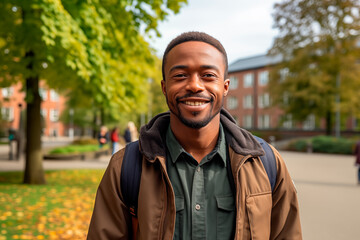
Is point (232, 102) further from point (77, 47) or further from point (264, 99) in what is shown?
point (77, 47)

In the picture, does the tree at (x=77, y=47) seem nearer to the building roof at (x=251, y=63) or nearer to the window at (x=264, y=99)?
the window at (x=264, y=99)

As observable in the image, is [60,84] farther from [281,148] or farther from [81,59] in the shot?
[281,148]

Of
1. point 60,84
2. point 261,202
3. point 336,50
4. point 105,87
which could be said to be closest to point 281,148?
point 336,50

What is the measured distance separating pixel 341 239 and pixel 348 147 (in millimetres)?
23402

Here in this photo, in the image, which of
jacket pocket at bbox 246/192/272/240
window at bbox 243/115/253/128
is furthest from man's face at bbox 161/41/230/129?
window at bbox 243/115/253/128

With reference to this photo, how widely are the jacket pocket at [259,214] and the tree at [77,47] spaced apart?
581cm

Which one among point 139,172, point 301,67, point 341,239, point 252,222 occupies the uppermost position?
point 301,67

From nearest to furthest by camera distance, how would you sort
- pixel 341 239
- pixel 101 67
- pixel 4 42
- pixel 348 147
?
pixel 341 239, pixel 101 67, pixel 4 42, pixel 348 147

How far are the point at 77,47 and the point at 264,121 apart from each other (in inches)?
2006

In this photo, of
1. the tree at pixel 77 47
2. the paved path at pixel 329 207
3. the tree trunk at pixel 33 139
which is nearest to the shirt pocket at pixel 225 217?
the paved path at pixel 329 207

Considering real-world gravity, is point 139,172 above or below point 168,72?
below

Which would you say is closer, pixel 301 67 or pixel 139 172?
pixel 139 172

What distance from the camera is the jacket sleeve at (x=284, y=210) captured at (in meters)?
1.69

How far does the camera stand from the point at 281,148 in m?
32.5
